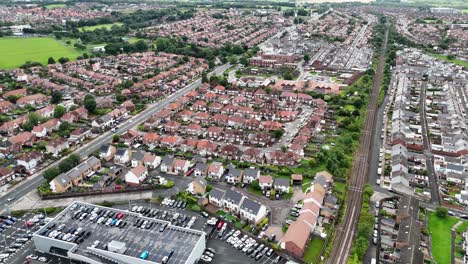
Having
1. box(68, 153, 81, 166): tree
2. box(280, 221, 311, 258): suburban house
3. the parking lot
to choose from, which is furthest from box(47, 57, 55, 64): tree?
box(280, 221, 311, 258): suburban house

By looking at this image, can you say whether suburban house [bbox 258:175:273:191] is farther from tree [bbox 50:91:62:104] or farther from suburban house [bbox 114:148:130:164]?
tree [bbox 50:91:62:104]

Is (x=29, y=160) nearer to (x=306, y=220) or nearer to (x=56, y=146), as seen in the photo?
(x=56, y=146)

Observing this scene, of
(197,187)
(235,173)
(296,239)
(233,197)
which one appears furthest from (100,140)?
(296,239)

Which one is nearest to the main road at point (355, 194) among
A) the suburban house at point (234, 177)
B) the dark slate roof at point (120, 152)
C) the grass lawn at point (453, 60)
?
the suburban house at point (234, 177)

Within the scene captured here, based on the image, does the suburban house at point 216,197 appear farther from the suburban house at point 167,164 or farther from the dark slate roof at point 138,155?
the dark slate roof at point 138,155

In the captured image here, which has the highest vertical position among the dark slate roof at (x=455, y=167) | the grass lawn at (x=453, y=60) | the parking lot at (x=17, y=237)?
the grass lawn at (x=453, y=60)

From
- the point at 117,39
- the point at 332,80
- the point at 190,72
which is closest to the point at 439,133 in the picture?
the point at 332,80
